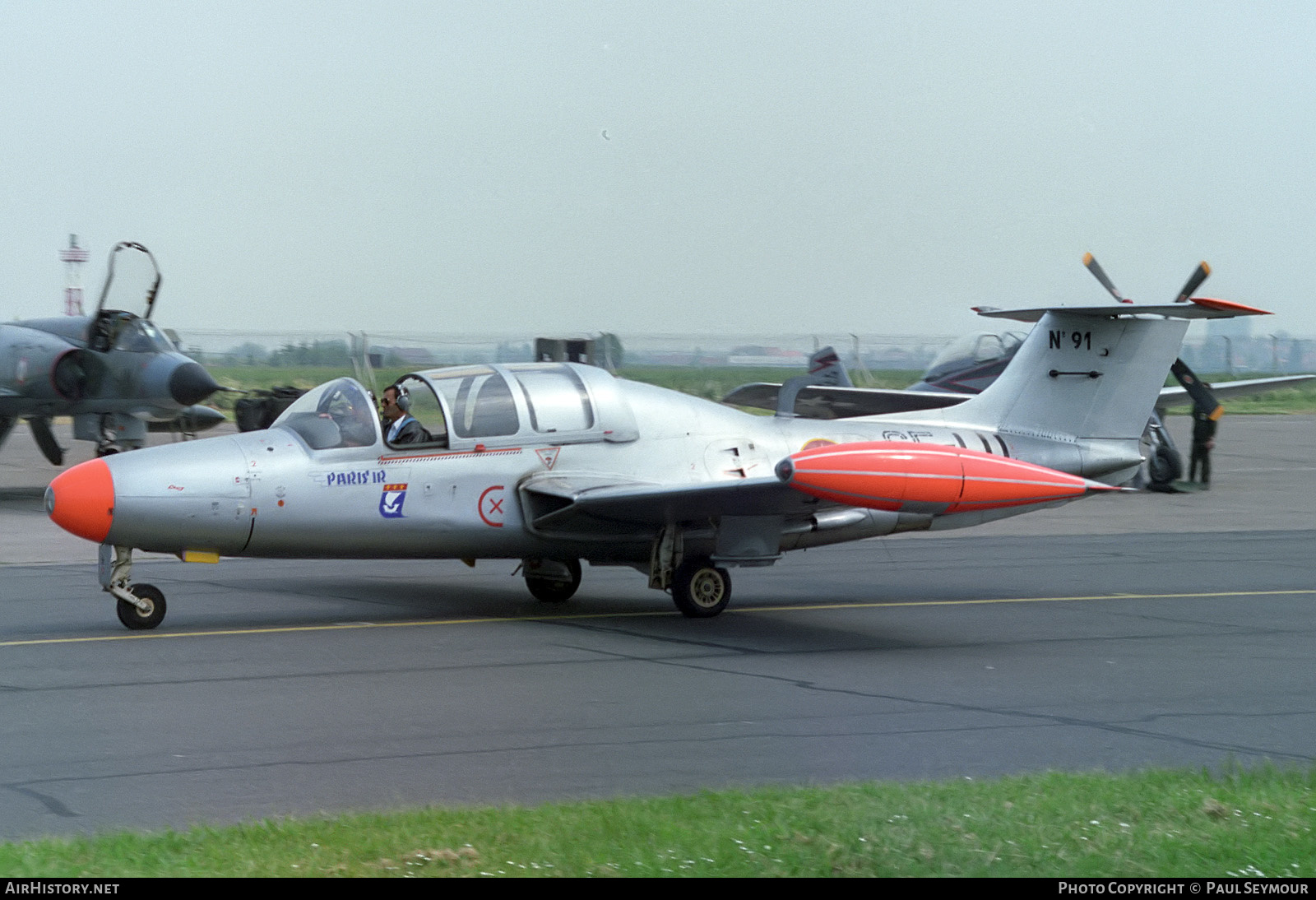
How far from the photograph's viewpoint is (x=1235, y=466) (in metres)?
28.4

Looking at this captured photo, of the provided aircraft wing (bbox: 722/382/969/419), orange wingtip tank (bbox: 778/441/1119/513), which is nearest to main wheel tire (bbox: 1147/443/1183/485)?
aircraft wing (bbox: 722/382/969/419)

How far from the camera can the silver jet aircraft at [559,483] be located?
30.9ft

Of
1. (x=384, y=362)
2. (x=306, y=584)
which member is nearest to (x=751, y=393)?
(x=306, y=584)

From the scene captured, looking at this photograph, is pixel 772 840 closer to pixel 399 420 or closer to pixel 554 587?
pixel 399 420

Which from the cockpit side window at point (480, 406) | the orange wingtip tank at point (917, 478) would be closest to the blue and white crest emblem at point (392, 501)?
the cockpit side window at point (480, 406)

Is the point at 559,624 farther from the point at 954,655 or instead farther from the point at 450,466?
the point at 954,655

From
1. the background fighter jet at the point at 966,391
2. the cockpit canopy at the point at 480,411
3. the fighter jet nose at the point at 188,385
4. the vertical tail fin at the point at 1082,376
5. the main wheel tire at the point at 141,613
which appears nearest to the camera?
the main wheel tire at the point at 141,613

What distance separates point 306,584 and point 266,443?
9.05 feet

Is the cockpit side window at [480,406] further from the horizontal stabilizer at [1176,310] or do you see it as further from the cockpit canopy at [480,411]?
the horizontal stabilizer at [1176,310]

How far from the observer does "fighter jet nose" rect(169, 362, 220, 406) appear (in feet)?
66.4

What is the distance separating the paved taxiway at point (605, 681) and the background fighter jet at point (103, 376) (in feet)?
19.2

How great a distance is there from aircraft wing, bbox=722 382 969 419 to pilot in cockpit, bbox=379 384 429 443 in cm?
1053

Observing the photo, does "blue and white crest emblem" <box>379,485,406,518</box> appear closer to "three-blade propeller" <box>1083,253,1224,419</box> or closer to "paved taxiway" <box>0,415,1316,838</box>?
"paved taxiway" <box>0,415,1316,838</box>


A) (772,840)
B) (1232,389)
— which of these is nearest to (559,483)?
(772,840)
